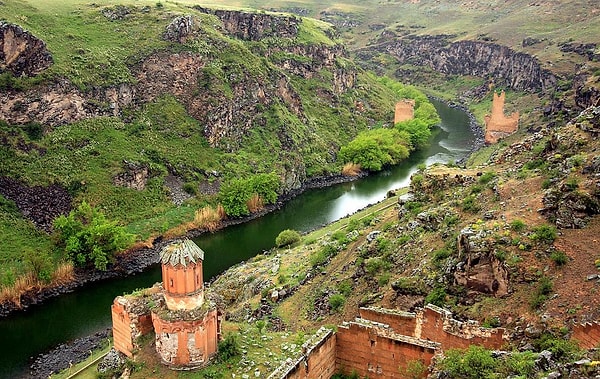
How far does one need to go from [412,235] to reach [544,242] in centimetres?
1166

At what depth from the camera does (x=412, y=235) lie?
41.2 meters

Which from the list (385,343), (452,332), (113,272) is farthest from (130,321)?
(113,272)

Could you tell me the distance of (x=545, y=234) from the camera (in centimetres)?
3075

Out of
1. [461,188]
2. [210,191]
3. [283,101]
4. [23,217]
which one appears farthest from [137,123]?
[461,188]

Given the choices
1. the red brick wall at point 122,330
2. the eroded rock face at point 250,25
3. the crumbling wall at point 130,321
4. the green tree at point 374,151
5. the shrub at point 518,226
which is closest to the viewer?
the crumbling wall at point 130,321

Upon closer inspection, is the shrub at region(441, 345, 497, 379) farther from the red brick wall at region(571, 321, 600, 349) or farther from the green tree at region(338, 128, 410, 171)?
the green tree at region(338, 128, 410, 171)

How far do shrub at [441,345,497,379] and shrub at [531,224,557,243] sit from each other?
988cm

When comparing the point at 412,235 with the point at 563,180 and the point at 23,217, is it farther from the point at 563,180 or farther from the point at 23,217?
the point at 23,217

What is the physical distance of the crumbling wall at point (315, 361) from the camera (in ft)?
91.1

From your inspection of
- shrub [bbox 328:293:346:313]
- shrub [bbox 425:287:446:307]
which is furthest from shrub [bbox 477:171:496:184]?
shrub [bbox 328:293:346:313]

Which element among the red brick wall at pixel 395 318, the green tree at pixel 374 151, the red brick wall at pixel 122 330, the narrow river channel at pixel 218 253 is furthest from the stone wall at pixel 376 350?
the green tree at pixel 374 151

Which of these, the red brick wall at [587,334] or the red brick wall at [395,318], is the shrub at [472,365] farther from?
the red brick wall at [395,318]

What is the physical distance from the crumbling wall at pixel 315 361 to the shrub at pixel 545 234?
1190 centimetres

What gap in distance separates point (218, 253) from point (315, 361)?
40383mm
